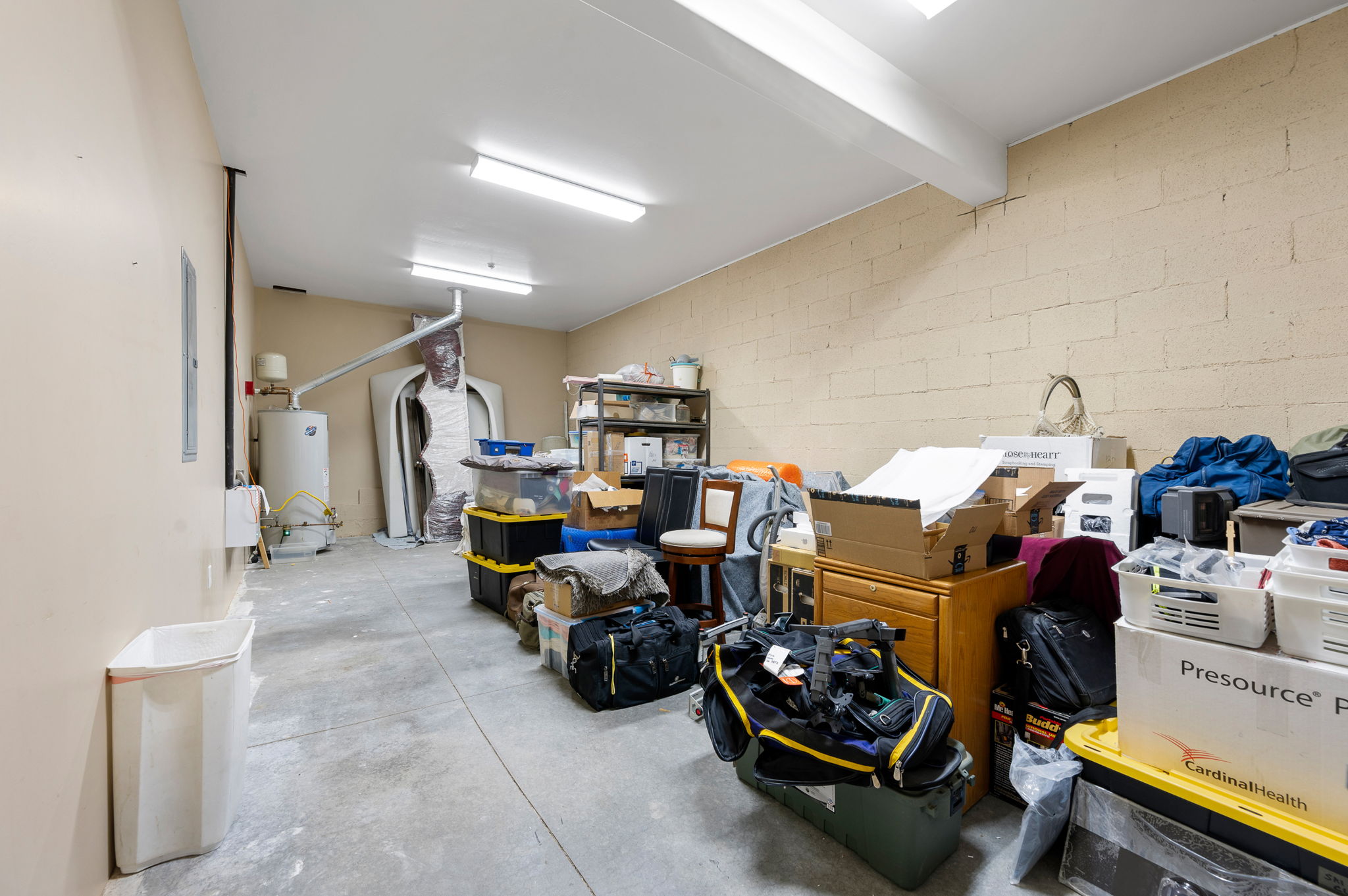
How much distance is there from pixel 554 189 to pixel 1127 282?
10.8 ft

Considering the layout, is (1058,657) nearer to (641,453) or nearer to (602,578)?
(602,578)

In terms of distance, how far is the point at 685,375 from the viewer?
5.47 meters

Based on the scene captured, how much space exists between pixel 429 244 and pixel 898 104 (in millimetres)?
3888

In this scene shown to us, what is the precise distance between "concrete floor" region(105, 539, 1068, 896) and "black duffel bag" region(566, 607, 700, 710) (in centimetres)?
7

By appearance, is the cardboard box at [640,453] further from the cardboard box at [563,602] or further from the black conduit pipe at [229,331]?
the black conduit pipe at [229,331]

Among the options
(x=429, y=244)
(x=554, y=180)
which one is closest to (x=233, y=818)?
(x=554, y=180)

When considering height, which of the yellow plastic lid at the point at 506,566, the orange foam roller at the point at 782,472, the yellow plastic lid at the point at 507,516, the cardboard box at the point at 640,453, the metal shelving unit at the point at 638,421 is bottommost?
the yellow plastic lid at the point at 506,566

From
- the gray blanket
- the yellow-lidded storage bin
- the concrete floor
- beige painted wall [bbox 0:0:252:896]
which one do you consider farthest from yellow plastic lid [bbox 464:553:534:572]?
the yellow-lidded storage bin

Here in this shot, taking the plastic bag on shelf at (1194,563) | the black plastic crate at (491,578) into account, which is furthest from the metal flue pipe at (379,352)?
the plastic bag on shelf at (1194,563)

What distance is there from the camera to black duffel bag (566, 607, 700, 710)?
7.50ft

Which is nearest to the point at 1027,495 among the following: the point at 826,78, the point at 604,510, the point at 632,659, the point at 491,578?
the point at 632,659

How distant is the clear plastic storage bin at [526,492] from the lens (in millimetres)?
3656

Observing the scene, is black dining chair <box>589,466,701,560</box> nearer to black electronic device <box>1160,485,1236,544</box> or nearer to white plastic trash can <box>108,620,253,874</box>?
white plastic trash can <box>108,620,253,874</box>

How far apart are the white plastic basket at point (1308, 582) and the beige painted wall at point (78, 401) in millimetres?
2336
